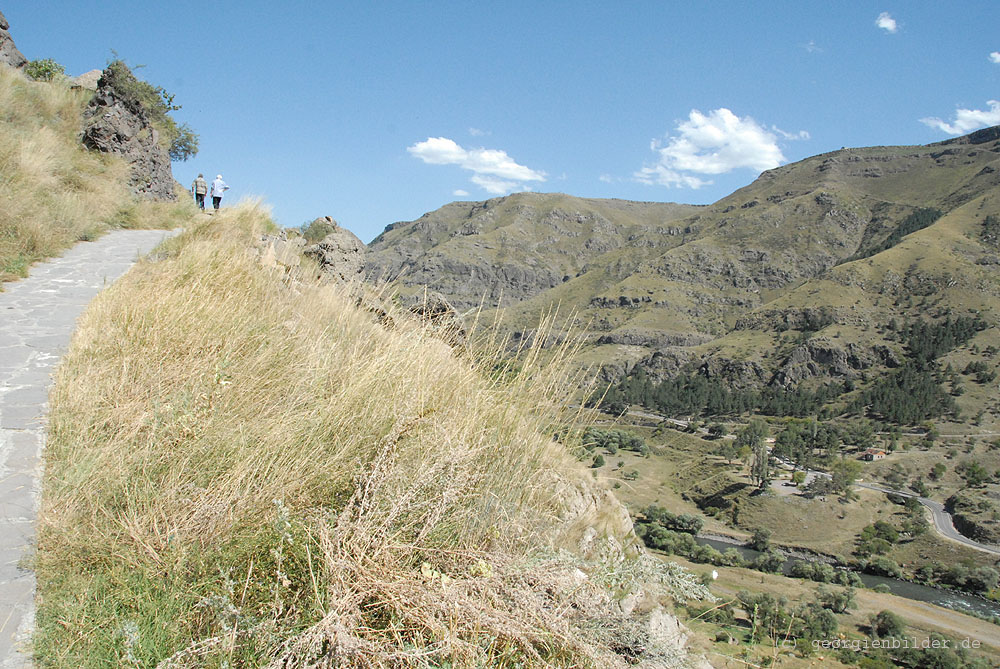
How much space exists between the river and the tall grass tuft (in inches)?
2916

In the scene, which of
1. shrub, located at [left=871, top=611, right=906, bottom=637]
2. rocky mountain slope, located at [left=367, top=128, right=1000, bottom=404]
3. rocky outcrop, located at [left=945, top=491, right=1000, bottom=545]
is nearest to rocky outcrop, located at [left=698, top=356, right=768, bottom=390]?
rocky mountain slope, located at [left=367, top=128, right=1000, bottom=404]

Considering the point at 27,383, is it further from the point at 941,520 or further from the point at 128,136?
the point at 941,520

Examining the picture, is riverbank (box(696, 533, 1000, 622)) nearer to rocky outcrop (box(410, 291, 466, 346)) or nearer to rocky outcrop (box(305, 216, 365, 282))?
rocky outcrop (box(305, 216, 365, 282))

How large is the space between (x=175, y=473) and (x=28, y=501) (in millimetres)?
783

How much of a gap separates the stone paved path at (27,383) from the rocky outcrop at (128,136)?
24.2ft

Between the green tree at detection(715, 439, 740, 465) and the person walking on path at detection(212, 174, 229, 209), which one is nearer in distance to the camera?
the person walking on path at detection(212, 174, 229, 209)

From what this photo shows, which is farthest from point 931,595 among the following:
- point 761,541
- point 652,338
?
point 652,338

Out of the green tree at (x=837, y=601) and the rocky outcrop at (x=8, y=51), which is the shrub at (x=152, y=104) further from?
the green tree at (x=837, y=601)

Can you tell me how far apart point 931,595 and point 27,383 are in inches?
3386

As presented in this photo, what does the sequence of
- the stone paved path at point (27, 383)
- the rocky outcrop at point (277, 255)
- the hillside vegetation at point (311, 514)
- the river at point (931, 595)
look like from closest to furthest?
the hillside vegetation at point (311, 514) < the stone paved path at point (27, 383) < the rocky outcrop at point (277, 255) < the river at point (931, 595)

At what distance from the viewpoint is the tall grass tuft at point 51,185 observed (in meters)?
7.55

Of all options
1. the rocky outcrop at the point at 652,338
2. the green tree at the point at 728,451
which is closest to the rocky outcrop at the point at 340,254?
the green tree at the point at 728,451

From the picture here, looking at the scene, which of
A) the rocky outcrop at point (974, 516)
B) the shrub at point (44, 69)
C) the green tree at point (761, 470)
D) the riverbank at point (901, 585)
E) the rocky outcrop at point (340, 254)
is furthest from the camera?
the green tree at point (761, 470)

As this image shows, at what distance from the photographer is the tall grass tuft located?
755cm
